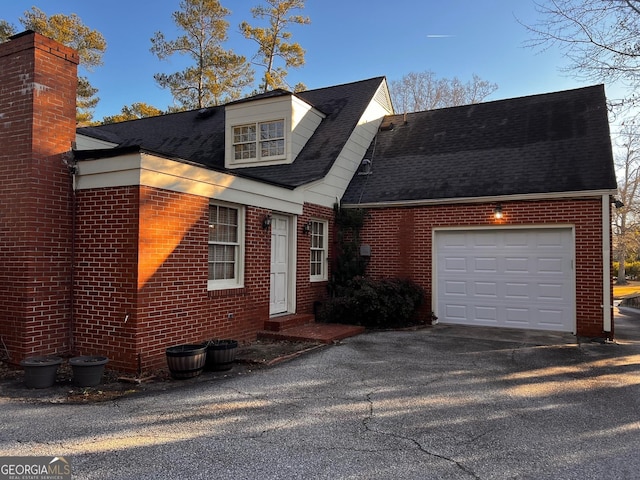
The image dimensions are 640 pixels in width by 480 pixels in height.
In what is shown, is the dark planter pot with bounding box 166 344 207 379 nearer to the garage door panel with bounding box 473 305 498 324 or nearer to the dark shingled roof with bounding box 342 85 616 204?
the dark shingled roof with bounding box 342 85 616 204

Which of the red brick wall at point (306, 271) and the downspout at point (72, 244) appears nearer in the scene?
the downspout at point (72, 244)

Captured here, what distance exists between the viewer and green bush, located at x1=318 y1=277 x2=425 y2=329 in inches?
376

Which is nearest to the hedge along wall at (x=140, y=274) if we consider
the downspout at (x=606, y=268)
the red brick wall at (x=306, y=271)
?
the red brick wall at (x=306, y=271)

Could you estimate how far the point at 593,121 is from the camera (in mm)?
10648

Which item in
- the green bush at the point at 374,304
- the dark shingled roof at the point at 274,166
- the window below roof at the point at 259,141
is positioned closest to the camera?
the green bush at the point at 374,304

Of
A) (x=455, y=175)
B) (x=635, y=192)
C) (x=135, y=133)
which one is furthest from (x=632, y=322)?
(x=635, y=192)

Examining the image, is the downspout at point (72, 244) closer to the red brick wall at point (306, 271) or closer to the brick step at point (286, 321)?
the brick step at point (286, 321)

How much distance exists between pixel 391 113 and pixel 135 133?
9.66 meters

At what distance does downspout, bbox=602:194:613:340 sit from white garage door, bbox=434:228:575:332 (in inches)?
22.5

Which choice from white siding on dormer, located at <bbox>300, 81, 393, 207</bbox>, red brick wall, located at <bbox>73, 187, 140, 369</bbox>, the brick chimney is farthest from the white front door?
the brick chimney

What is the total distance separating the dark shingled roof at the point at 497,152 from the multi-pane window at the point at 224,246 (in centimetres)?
429

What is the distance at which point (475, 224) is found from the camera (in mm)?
9984

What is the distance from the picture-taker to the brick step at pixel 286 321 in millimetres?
8414

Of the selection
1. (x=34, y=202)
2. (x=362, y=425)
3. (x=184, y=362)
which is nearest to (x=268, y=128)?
(x=34, y=202)
